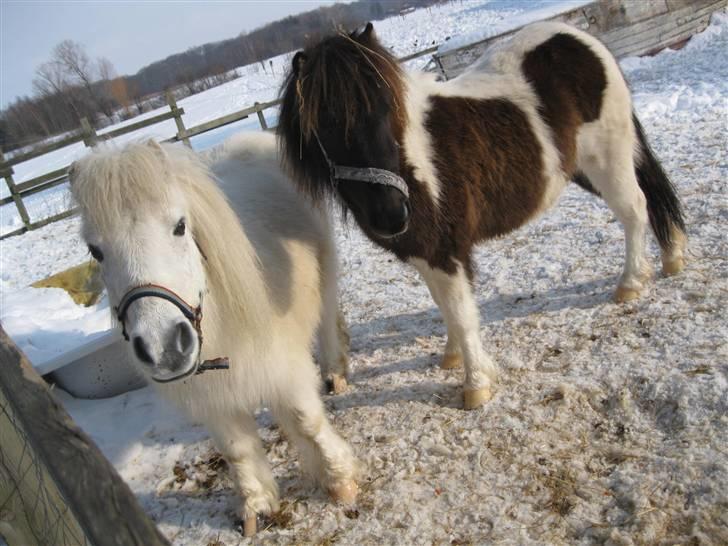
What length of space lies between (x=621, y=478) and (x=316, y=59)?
7.44 feet

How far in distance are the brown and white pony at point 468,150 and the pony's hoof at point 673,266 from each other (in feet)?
0.05

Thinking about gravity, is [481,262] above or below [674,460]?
above

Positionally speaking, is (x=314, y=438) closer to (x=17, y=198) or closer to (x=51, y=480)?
(x=51, y=480)

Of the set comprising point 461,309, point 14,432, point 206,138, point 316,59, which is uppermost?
point 206,138

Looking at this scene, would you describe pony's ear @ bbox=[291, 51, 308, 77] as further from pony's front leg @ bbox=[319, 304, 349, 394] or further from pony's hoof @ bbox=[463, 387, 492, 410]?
pony's hoof @ bbox=[463, 387, 492, 410]

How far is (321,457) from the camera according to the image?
241 centimetres

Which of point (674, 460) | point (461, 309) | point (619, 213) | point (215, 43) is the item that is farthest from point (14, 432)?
point (215, 43)

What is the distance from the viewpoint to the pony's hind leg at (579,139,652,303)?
3.23m

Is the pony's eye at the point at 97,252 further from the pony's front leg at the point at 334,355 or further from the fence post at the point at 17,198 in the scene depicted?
the fence post at the point at 17,198

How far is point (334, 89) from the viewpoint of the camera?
6.86 feet

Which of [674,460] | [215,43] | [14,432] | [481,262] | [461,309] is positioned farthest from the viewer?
[215,43]

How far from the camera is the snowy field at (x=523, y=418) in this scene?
2.10 m

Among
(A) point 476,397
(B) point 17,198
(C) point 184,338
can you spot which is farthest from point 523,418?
(B) point 17,198

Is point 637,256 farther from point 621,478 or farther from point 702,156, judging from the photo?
point 702,156
